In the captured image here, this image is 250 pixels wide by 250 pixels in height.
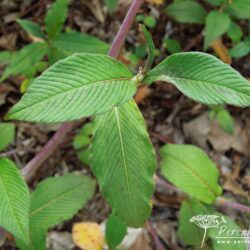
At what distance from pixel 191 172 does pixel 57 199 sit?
19.8 inches

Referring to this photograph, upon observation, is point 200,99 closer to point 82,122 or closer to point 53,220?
point 53,220

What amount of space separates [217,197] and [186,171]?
150 millimetres

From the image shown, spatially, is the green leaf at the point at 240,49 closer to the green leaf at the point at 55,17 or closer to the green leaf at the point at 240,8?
the green leaf at the point at 240,8

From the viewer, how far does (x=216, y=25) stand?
1774 millimetres

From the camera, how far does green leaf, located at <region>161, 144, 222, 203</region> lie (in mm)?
1529

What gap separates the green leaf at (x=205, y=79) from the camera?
87cm

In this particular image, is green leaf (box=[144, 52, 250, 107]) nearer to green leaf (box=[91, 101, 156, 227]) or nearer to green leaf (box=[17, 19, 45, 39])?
green leaf (box=[91, 101, 156, 227])

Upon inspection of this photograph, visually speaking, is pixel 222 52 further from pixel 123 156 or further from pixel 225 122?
pixel 123 156

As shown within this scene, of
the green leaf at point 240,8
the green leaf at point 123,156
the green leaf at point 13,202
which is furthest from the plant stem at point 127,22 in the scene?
the green leaf at point 240,8

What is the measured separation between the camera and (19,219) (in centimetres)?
105

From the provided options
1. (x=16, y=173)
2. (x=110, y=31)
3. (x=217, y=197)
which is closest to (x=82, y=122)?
(x=110, y=31)

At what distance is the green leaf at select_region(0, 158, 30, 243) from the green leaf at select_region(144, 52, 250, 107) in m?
0.45

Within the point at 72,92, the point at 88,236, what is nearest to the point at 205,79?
the point at 72,92

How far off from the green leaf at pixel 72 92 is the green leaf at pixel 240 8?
0.97m
